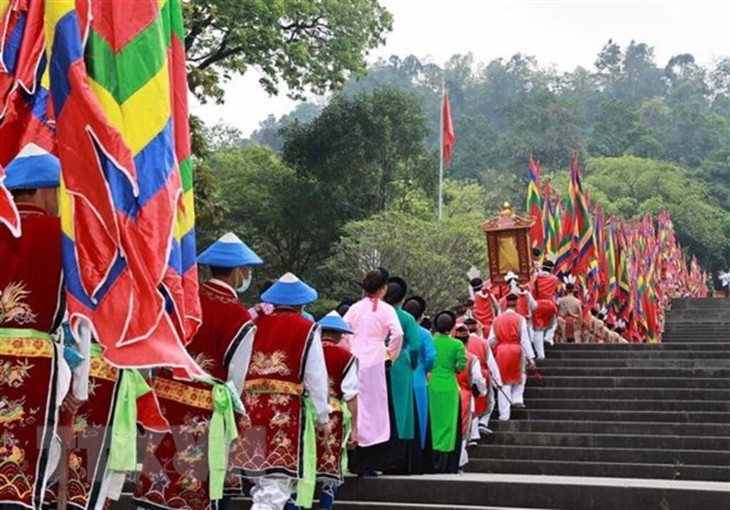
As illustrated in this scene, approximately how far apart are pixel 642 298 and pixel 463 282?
17.9 ft

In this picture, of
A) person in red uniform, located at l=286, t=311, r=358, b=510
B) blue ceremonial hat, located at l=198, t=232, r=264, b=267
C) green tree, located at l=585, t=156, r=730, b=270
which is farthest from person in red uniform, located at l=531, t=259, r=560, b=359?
green tree, located at l=585, t=156, r=730, b=270

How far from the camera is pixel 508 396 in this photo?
14070 mm

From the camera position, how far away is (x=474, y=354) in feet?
41.4

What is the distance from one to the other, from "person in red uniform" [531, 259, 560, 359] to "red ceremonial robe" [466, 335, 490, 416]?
4457 mm

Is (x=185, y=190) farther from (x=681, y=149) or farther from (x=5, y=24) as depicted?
(x=681, y=149)

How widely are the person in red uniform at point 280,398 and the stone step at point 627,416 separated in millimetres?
6899

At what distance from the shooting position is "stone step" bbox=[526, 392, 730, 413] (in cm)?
1397

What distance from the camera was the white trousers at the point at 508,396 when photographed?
45.3ft

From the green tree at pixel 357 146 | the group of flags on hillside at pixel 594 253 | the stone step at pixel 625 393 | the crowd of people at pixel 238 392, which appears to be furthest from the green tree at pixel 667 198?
the crowd of people at pixel 238 392

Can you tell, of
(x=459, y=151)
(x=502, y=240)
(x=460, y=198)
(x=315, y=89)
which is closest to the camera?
(x=502, y=240)

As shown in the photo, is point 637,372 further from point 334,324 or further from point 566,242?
point 566,242

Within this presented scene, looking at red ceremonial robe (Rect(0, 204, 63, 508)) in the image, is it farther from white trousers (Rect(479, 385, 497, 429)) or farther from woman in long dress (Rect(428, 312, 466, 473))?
white trousers (Rect(479, 385, 497, 429))

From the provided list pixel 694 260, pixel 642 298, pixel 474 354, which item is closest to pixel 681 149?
pixel 694 260

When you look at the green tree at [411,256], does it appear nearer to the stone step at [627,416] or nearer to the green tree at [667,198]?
the stone step at [627,416]
